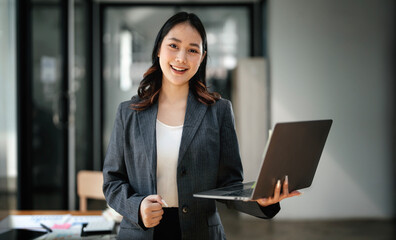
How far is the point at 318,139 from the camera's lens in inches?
49.8

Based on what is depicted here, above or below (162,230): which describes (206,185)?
above

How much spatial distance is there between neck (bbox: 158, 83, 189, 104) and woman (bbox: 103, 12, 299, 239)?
0.09 feet

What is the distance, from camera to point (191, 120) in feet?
4.47

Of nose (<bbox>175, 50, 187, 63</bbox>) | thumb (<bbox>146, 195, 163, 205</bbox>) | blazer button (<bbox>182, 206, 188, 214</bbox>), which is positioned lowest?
blazer button (<bbox>182, 206, 188, 214</bbox>)

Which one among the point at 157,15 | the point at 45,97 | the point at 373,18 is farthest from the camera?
the point at 157,15

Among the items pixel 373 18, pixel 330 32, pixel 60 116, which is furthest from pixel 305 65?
pixel 60 116

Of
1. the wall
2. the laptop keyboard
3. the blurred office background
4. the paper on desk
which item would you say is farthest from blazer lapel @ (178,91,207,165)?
the wall

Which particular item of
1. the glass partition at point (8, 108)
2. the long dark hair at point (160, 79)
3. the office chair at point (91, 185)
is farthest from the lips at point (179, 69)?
the glass partition at point (8, 108)

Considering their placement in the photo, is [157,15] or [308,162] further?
[157,15]

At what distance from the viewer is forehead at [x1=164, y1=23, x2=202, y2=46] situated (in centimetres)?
133

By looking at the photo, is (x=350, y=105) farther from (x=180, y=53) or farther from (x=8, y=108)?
(x=180, y=53)

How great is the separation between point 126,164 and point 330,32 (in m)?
4.02

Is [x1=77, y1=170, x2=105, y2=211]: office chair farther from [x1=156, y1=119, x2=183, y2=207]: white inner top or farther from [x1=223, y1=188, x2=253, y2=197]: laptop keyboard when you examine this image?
[x1=223, y1=188, x2=253, y2=197]: laptop keyboard

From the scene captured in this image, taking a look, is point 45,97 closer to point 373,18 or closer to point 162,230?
point 162,230
